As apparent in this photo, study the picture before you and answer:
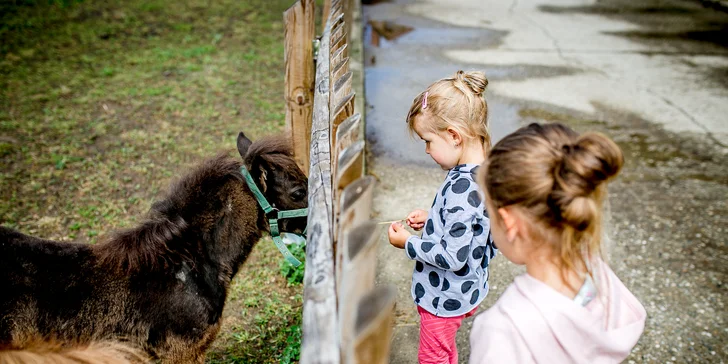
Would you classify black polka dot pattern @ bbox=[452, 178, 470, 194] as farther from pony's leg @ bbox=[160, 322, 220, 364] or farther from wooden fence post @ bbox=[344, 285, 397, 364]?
pony's leg @ bbox=[160, 322, 220, 364]

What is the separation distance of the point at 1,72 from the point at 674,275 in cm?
916

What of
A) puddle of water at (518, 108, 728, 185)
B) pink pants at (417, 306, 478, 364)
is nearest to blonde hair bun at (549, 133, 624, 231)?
pink pants at (417, 306, 478, 364)

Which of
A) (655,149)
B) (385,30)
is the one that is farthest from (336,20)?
(385,30)

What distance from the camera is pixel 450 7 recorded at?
11.5m

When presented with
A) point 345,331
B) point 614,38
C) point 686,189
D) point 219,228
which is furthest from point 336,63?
point 614,38

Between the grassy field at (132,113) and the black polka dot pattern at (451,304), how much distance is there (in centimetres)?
131

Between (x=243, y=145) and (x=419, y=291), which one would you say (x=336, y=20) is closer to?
(x=243, y=145)

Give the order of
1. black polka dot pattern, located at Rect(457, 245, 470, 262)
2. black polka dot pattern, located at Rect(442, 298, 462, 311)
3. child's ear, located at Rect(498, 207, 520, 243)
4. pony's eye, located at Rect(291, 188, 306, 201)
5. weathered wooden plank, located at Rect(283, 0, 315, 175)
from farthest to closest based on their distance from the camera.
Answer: weathered wooden plank, located at Rect(283, 0, 315, 175), pony's eye, located at Rect(291, 188, 306, 201), black polka dot pattern, located at Rect(442, 298, 462, 311), black polka dot pattern, located at Rect(457, 245, 470, 262), child's ear, located at Rect(498, 207, 520, 243)

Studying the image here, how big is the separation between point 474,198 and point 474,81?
525mm

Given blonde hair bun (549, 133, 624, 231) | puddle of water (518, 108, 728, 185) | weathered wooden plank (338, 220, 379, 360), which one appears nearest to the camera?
weathered wooden plank (338, 220, 379, 360)

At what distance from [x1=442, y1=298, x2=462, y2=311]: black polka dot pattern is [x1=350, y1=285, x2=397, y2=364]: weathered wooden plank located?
1.07m

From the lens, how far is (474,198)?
1.97 meters

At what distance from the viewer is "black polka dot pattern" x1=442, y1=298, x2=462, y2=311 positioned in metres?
2.17

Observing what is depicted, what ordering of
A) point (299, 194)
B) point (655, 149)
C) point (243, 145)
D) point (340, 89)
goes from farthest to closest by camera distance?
point (655, 149)
point (243, 145)
point (299, 194)
point (340, 89)
